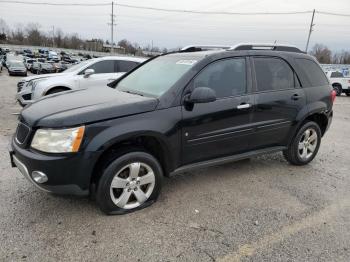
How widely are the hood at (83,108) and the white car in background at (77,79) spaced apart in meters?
3.95

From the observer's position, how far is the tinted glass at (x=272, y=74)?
4230 mm

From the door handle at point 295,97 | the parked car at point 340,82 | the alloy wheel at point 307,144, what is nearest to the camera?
the door handle at point 295,97

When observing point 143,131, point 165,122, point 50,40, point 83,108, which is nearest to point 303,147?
point 165,122

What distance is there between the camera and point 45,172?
9.46 ft

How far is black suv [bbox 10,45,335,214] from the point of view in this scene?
295cm

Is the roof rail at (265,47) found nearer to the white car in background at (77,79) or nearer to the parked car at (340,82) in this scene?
the white car in background at (77,79)

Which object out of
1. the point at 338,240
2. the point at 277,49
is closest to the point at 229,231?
the point at 338,240

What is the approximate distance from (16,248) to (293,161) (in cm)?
408

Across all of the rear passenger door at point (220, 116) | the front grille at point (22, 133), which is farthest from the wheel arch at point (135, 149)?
the front grille at point (22, 133)

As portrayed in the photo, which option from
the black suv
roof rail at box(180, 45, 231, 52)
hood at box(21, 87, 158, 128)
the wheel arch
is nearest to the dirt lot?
the black suv

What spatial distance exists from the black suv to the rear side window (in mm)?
24

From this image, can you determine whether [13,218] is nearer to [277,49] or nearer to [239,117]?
[239,117]

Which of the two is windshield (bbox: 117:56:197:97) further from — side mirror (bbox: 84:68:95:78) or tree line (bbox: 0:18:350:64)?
tree line (bbox: 0:18:350:64)

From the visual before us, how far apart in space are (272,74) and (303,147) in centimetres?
144
